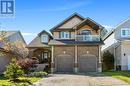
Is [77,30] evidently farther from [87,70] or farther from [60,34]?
[87,70]

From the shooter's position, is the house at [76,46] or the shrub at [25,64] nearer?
the shrub at [25,64]

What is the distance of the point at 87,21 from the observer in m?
45.7

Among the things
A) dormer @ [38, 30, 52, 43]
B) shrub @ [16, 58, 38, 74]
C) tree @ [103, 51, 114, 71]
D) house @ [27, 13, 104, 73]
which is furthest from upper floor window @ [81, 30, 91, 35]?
shrub @ [16, 58, 38, 74]

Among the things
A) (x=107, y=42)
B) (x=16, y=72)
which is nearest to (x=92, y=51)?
(x=107, y=42)

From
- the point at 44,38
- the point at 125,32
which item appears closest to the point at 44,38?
the point at 44,38

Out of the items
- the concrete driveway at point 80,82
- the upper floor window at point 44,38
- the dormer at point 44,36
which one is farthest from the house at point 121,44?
the concrete driveway at point 80,82

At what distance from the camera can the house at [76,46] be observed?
44.4 meters

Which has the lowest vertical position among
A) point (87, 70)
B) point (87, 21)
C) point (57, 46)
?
point (87, 70)

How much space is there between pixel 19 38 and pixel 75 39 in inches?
655

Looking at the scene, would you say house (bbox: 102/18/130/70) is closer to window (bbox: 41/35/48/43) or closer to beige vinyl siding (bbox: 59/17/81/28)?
beige vinyl siding (bbox: 59/17/81/28)

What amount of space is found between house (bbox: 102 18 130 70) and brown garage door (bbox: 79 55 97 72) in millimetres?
4119

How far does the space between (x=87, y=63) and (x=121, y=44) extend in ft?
18.7

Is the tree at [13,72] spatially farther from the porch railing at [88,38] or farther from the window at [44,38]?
the window at [44,38]

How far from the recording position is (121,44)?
45656mm
